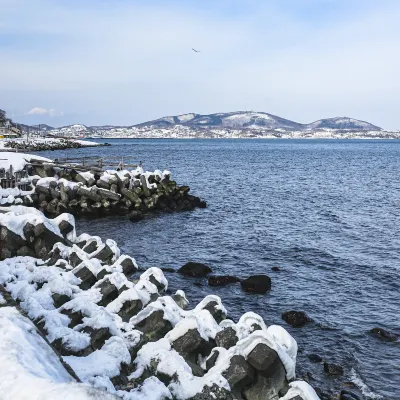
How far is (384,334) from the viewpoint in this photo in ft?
49.8

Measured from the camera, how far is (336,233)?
1216 inches

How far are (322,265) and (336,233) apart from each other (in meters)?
8.22

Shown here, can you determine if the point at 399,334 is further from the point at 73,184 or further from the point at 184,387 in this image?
the point at 73,184

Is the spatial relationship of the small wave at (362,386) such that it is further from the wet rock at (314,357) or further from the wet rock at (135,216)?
the wet rock at (135,216)

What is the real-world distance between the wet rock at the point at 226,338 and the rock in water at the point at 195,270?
1081cm

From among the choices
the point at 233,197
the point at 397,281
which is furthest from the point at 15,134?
the point at 397,281

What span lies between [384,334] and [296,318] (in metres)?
2.87

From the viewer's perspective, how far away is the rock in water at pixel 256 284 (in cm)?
1897

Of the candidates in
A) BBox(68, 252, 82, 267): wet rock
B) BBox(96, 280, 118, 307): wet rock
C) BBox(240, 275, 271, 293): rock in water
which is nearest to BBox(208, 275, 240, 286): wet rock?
BBox(240, 275, 271, 293): rock in water

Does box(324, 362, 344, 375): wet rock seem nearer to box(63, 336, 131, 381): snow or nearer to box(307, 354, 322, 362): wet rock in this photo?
box(307, 354, 322, 362): wet rock

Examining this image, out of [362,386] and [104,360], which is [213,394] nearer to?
[104,360]

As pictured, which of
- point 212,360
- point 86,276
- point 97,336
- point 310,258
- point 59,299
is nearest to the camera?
point 212,360

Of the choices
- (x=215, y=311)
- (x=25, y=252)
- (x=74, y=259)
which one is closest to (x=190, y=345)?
(x=215, y=311)

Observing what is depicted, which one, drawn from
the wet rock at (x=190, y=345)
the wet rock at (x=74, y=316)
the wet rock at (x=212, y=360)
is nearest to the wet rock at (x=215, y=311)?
the wet rock at (x=190, y=345)
